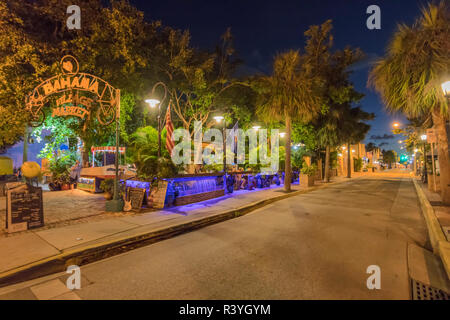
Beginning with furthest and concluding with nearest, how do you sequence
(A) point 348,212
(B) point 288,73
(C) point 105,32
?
(B) point 288,73, (C) point 105,32, (A) point 348,212

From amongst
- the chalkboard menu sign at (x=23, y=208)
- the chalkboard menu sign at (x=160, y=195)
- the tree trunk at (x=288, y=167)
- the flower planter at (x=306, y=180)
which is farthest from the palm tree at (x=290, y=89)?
the chalkboard menu sign at (x=23, y=208)

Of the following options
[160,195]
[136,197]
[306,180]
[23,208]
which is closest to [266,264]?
[160,195]

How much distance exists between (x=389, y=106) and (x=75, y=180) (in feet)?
58.2

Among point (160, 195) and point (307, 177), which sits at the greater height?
point (307, 177)

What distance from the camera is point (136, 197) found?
28.6ft

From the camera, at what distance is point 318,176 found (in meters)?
24.8

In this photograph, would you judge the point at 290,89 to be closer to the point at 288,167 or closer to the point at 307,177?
the point at 288,167

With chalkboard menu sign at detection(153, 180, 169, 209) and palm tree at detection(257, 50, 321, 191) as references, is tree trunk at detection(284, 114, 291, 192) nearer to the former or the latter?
palm tree at detection(257, 50, 321, 191)

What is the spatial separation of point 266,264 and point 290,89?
37.6ft

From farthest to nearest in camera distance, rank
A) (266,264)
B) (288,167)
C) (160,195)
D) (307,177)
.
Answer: (307,177) < (288,167) < (160,195) < (266,264)

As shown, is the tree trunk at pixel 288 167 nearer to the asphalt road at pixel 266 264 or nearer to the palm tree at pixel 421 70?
the palm tree at pixel 421 70

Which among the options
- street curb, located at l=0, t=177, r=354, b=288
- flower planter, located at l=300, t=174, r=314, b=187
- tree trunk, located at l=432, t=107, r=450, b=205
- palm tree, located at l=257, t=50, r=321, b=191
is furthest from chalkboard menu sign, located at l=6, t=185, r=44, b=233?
flower planter, located at l=300, t=174, r=314, b=187
